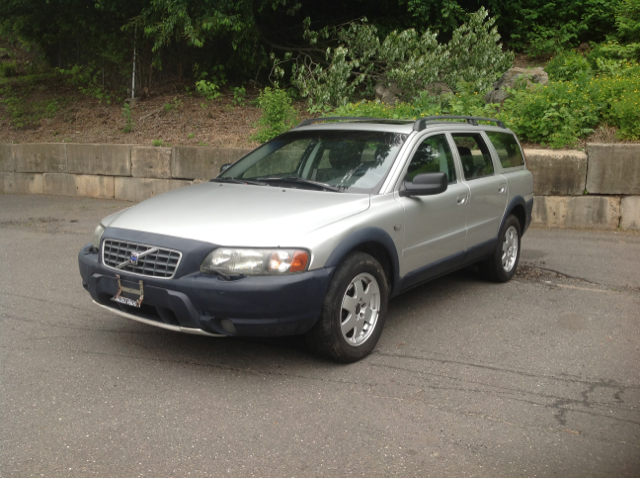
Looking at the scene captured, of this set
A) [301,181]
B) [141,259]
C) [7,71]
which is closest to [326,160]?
[301,181]

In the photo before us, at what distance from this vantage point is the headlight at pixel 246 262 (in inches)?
165

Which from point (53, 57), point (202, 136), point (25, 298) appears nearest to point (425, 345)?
point (25, 298)

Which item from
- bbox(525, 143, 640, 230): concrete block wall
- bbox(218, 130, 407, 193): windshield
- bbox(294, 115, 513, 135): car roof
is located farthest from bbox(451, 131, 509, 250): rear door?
bbox(525, 143, 640, 230): concrete block wall

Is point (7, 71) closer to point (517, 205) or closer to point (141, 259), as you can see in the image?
point (517, 205)

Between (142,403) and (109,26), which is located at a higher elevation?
(109,26)

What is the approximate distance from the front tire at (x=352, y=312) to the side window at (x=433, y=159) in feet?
3.28

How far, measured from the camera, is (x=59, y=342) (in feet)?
16.6

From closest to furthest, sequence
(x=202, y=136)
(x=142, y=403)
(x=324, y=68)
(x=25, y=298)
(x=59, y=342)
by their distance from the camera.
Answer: (x=142, y=403) < (x=59, y=342) < (x=25, y=298) < (x=202, y=136) < (x=324, y=68)

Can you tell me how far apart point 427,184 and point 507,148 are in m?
2.39

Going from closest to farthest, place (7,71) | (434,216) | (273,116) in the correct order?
(434,216) → (273,116) → (7,71)

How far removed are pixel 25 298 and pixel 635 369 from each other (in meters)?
5.01

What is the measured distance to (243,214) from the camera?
459cm

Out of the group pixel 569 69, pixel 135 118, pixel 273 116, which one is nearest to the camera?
pixel 273 116

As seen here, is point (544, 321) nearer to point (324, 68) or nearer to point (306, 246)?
point (306, 246)
